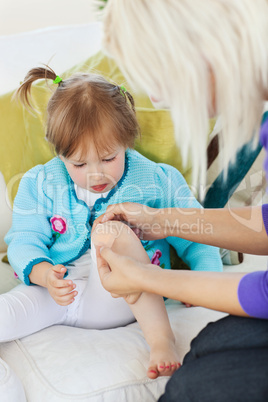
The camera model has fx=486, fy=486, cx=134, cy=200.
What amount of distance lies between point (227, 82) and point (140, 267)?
0.38 meters

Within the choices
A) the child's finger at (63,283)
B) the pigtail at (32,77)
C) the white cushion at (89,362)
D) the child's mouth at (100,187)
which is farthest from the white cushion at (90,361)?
the pigtail at (32,77)

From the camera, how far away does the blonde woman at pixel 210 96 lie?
2.36 ft

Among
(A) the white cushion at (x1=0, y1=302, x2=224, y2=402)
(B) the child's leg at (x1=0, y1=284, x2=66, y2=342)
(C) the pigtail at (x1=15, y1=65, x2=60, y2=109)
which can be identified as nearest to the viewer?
(A) the white cushion at (x1=0, y1=302, x2=224, y2=402)

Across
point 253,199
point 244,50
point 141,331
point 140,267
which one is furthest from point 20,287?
point 244,50

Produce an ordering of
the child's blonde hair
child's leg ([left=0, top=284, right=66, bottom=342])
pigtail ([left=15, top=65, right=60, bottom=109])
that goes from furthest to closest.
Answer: pigtail ([left=15, top=65, right=60, bottom=109])
the child's blonde hair
child's leg ([left=0, top=284, right=66, bottom=342])

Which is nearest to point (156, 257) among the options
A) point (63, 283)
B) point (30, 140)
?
point (63, 283)

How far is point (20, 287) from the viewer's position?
1.23 m

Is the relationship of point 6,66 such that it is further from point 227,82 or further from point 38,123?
point 227,82

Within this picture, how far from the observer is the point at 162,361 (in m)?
0.94

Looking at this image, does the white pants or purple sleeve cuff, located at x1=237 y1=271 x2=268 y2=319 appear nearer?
purple sleeve cuff, located at x1=237 y1=271 x2=268 y2=319

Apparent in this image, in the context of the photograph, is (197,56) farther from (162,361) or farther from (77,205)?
(77,205)

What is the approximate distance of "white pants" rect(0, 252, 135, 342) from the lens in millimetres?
1102

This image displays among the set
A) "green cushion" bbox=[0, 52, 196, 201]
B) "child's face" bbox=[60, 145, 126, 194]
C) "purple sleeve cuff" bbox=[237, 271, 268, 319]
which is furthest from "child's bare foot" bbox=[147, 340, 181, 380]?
"green cushion" bbox=[0, 52, 196, 201]

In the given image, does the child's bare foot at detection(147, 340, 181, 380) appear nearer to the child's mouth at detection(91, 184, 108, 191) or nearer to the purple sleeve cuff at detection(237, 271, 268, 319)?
the purple sleeve cuff at detection(237, 271, 268, 319)
